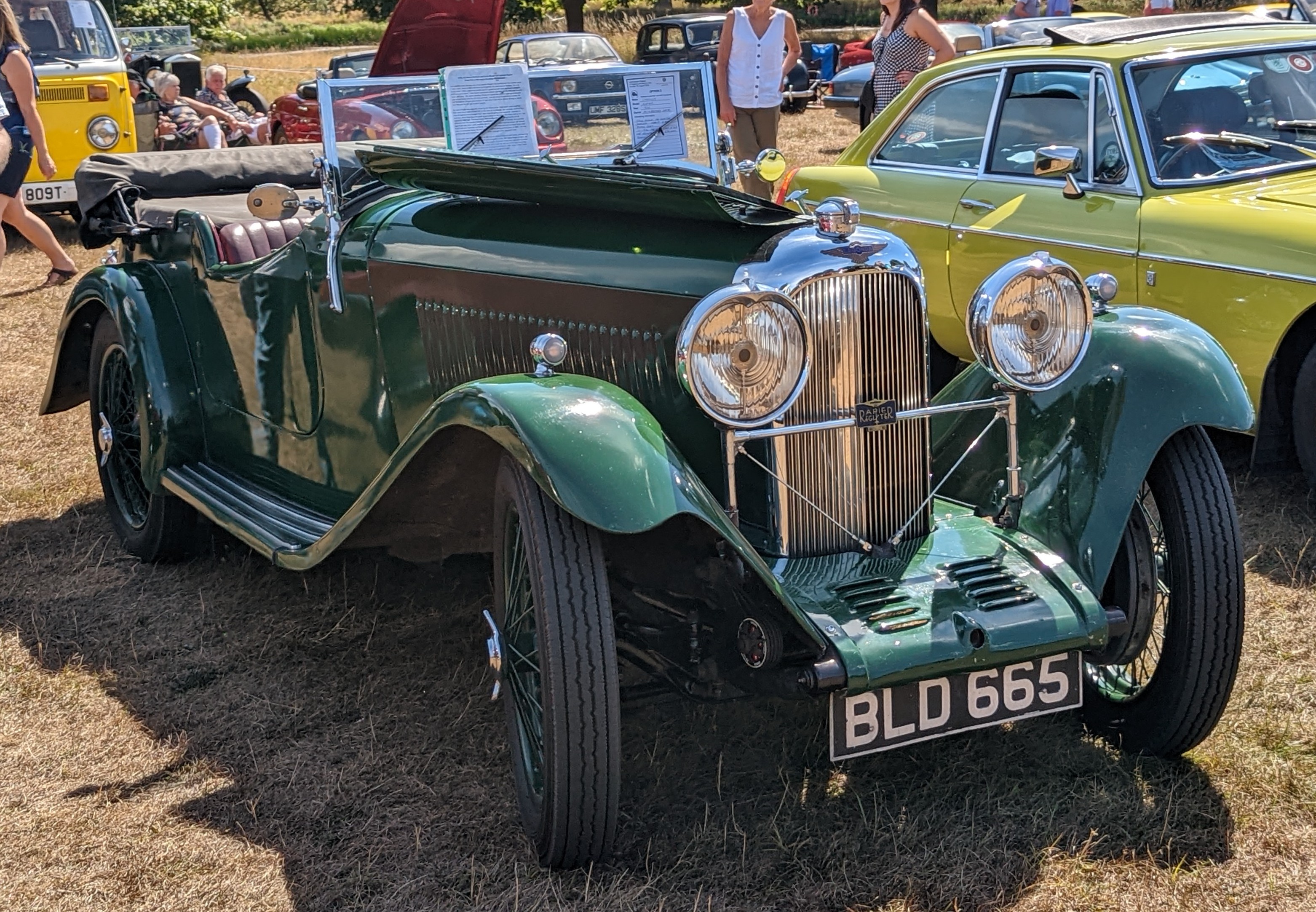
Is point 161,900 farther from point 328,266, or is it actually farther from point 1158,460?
point 1158,460

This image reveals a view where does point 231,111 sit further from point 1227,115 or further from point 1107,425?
point 1107,425

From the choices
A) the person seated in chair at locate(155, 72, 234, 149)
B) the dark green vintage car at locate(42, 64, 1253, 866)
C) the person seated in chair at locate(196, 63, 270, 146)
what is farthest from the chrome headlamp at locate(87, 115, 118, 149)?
the dark green vintage car at locate(42, 64, 1253, 866)

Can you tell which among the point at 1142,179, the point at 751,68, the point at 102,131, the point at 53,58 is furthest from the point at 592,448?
the point at 53,58

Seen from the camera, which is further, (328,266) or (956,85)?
(956,85)

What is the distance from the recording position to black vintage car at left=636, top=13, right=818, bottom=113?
20.6m

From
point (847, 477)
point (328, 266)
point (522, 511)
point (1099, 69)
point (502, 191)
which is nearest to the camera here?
point (522, 511)

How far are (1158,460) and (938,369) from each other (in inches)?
112

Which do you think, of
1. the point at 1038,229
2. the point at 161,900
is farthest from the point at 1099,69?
the point at 161,900

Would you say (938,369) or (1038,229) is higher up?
(1038,229)

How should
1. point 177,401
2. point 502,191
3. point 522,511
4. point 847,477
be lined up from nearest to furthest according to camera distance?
point 522,511
point 847,477
point 502,191
point 177,401

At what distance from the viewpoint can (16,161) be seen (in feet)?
24.8

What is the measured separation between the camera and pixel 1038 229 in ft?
16.2

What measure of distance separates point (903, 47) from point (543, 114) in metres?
4.34

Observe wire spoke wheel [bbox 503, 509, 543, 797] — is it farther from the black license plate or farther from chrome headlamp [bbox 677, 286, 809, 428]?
the black license plate
